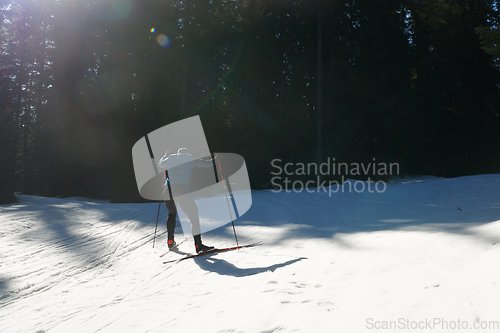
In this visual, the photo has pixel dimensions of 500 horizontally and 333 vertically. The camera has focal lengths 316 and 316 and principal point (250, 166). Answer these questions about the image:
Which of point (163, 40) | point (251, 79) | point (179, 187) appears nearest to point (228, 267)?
point (179, 187)

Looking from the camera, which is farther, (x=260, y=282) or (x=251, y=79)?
(x=251, y=79)

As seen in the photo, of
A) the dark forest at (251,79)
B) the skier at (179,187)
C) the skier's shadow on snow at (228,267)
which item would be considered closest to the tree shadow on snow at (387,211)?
the skier's shadow on snow at (228,267)

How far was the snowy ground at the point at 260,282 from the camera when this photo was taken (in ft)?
7.79

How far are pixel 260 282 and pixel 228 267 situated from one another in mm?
995

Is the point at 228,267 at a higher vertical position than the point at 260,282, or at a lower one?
lower

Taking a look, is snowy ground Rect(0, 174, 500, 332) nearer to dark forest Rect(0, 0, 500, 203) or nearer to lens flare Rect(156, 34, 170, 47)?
dark forest Rect(0, 0, 500, 203)

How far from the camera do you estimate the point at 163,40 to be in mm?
22875

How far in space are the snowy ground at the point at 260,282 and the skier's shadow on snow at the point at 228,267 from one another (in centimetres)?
2

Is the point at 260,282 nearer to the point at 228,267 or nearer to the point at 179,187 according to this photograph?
the point at 228,267

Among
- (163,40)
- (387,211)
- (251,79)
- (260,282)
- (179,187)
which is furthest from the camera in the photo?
(251,79)

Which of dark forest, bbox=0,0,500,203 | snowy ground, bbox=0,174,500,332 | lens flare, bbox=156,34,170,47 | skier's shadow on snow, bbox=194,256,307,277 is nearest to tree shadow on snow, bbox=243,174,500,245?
snowy ground, bbox=0,174,500,332

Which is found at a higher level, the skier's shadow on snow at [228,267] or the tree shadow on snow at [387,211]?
the skier's shadow on snow at [228,267]

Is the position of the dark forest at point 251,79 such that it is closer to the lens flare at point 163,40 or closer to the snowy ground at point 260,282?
the lens flare at point 163,40

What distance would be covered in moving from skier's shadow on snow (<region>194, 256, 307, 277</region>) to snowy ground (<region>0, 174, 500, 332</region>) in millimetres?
16
